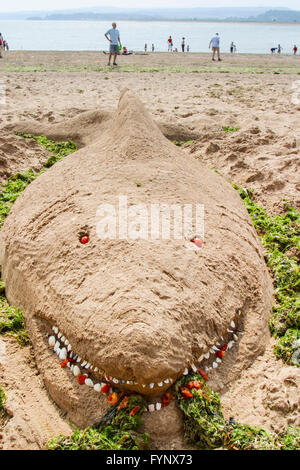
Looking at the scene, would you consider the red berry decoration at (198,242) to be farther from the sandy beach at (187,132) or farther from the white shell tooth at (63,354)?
the white shell tooth at (63,354)

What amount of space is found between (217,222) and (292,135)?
4276 millimetres

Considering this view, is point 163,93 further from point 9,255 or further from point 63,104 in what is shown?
point 9,255

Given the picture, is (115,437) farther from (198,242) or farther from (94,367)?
(198,242)

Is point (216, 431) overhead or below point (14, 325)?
below

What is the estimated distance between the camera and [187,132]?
8.19 m

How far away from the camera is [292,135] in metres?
7.29

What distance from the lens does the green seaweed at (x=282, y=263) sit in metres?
3.55

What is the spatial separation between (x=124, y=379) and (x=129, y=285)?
0.57 metres

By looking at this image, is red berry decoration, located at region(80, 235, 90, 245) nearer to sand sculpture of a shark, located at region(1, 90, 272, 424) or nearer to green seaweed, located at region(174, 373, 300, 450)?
sand sculpture of a shark, located at region(1, 90, 272, 424)

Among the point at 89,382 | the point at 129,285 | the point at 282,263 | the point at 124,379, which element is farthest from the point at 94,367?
the point at 282,263

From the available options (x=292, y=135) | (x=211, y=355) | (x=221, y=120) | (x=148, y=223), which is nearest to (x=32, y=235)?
(x=148, y=223)

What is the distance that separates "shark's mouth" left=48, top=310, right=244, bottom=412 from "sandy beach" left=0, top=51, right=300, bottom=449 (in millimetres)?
170

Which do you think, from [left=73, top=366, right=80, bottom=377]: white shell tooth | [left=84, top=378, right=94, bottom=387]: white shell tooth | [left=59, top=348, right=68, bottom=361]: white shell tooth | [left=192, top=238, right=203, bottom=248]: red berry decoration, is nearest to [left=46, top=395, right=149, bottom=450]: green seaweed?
[left=84, top=378, right=94, bottom=387]: white shell tooth

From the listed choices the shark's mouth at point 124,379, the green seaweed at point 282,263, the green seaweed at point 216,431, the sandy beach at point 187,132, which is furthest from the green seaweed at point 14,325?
the green seaweed at point 282,263
